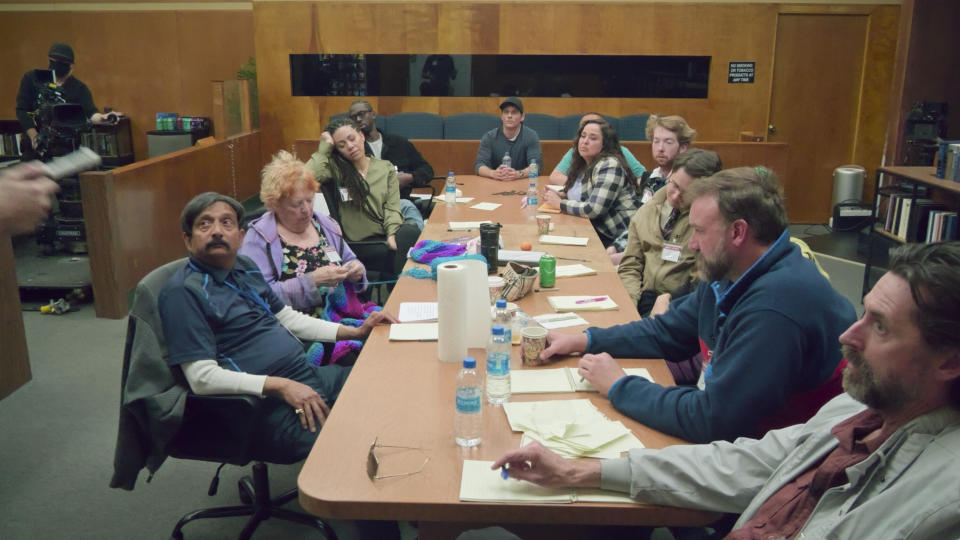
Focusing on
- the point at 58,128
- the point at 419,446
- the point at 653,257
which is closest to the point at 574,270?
the point at 653,257

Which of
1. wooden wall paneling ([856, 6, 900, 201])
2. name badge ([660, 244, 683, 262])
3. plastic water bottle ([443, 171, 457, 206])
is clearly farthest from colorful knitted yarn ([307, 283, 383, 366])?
wooden wall paneling ([856, 6, 900, 201])

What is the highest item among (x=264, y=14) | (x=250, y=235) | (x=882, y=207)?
(x=264, y=14)

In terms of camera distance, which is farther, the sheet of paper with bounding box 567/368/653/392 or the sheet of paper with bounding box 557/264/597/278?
the sheet of paper with bounding box 557/264/597/278

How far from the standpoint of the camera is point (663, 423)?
184 centimetres

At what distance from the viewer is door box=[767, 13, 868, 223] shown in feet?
27.4

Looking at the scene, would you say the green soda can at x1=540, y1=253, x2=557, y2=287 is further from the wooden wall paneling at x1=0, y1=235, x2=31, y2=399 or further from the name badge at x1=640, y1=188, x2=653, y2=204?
the wooden wall paneling at x1=0, y1=235, x2=31, y2=399

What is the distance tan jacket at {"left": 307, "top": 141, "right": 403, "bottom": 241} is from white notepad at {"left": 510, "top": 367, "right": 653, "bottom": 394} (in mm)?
2510

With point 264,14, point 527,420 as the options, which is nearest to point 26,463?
point 527,420

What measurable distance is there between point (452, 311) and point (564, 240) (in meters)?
1.78

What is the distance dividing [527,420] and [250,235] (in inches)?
70.4

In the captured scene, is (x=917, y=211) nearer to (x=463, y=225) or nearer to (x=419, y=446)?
(x=463, y=225)

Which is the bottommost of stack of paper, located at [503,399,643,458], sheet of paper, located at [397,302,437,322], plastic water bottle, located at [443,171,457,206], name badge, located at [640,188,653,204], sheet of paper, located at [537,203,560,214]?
stack of paper, located at [503,399,643,458]

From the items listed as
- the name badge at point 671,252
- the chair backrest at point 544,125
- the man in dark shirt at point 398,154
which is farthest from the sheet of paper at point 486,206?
the chair backrest at point 544,125

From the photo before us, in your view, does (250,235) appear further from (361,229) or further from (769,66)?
(769,66)
